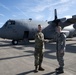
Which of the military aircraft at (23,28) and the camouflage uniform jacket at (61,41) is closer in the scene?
the camouflage uniform jacket at (61,41)

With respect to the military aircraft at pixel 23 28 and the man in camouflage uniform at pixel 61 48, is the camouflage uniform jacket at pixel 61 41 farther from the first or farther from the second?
the military aircraft at pixel 23 28

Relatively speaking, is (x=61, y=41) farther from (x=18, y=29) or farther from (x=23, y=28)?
(x=23, y=28)

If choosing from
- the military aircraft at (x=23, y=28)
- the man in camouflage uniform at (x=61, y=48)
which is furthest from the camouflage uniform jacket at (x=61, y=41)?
the military aircraft at (x=23, y=28)

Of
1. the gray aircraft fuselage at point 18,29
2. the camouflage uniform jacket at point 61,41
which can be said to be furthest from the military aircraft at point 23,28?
the camouflage uniform jacket at point 61,41

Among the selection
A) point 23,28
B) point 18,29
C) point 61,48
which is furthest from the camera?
point 23,28

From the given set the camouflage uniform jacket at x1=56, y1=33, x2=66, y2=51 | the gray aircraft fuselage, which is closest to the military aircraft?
the gray aircraft fuselage

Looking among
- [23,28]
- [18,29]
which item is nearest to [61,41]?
[18,29]

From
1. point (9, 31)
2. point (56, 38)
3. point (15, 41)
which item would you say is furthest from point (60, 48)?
point (15, 41)

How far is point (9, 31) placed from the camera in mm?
20594

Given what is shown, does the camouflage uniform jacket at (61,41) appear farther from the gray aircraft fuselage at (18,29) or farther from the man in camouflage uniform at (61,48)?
the gray aircraft fuselage at (18,29)

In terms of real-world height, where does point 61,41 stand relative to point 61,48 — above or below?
above

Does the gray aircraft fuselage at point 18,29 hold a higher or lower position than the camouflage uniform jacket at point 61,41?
higher

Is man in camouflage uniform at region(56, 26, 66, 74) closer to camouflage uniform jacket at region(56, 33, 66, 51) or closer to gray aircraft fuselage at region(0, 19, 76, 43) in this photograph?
camouflage uniform jacket at region(56, 33, 66, 51)

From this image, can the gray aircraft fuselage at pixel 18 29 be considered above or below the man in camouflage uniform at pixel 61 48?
above
